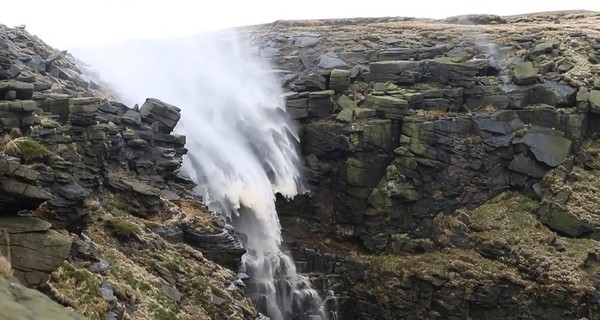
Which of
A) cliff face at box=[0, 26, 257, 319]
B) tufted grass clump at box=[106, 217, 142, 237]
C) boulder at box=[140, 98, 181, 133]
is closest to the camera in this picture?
cliff face at box=[0, 26, 257, 319]

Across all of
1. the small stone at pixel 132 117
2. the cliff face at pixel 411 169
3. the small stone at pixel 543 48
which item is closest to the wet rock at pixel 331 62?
the cliff face at pixel 411 169

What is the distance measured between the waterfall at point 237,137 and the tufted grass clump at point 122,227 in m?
7.42

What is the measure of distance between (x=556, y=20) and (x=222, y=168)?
4638 centimetres

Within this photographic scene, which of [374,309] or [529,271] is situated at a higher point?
[529,271]

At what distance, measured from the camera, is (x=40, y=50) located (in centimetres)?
3800

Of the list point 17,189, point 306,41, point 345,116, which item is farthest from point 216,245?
point 306,41

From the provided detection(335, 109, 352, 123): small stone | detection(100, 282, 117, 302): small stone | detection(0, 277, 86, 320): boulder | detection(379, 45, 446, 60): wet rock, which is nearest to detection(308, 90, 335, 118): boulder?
detection(335, 109, 352, 123): small stone

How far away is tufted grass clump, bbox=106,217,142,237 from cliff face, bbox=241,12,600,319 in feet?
60.9

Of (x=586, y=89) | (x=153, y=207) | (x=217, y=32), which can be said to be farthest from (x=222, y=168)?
(x=217, y=32)

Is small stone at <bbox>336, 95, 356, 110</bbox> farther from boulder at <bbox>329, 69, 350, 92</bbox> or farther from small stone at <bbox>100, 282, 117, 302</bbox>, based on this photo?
small stone at <bbox>100, 282, 117, 302</bbox>

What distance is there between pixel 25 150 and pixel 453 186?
98.2 ft

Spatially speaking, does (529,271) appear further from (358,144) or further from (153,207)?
(153,207)

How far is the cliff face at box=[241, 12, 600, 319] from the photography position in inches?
1492

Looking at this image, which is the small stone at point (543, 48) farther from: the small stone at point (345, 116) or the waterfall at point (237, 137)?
the waterfall at point (237, 137)
